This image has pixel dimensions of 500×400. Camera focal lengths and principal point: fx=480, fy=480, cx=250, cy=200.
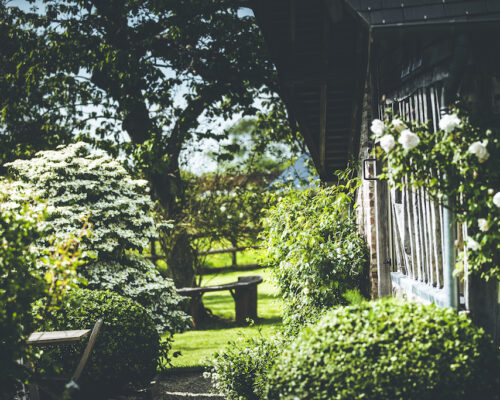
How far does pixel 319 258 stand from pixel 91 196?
3985 millimetres

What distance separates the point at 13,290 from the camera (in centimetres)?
346

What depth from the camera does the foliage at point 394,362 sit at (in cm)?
300

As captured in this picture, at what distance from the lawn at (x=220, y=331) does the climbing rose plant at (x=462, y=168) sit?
12.0 feet

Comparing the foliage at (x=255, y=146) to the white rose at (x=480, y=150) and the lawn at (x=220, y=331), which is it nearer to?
the lawn at (x=220, y=331)

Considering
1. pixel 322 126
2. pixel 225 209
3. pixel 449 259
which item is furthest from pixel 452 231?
pixel 225 209

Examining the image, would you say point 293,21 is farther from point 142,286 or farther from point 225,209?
point 225,209

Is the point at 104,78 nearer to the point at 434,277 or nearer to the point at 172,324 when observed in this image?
the point at 172,324

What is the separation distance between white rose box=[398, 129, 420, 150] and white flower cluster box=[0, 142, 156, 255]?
5177 mm

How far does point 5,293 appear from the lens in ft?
11.5

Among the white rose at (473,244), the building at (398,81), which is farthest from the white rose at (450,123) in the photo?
the white rose at (473,244)

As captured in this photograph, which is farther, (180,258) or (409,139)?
(180,258)

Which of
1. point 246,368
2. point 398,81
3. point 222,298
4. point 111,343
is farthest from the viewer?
point 222,298

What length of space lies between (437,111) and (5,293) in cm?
362

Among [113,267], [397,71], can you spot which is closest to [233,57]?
[113,267]
